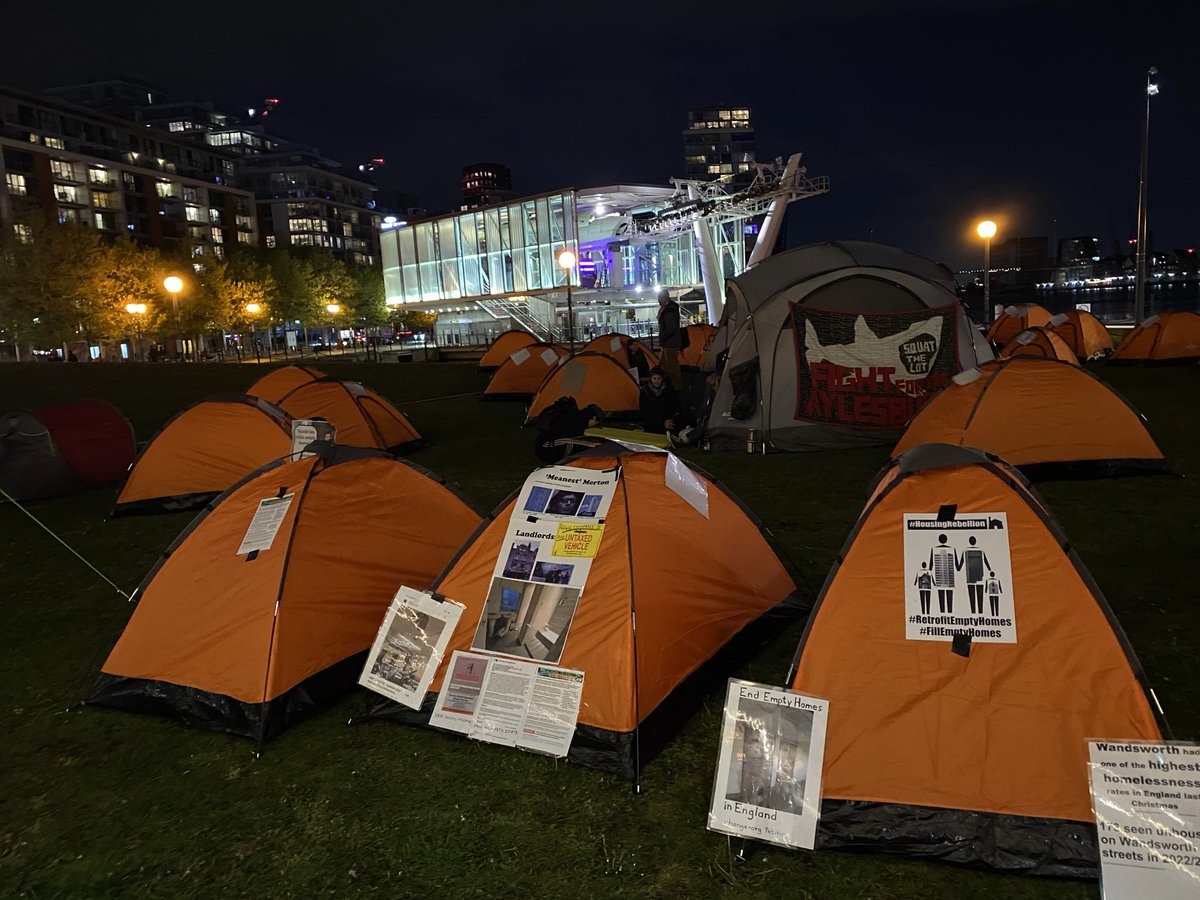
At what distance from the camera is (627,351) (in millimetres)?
17562

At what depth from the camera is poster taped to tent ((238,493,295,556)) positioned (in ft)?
15.4

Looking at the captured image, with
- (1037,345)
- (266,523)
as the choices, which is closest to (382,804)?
(266,523)

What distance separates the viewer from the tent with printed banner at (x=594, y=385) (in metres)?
14.4

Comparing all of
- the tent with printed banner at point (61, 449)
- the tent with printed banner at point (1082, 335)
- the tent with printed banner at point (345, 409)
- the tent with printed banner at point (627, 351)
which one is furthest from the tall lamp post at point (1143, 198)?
the tent with printed banner at point (61, 449)

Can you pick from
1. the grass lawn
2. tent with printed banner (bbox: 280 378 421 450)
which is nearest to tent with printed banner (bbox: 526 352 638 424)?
tent with printed banner (bbox: 280 378 421 450)

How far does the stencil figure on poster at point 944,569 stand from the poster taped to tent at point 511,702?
70.4 inches

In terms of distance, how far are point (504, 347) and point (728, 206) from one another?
74.4ft

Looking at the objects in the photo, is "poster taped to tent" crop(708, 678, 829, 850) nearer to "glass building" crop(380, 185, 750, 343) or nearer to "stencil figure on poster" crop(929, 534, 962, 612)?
"stencil figure on poster" crop(929, 534, 962, 612)

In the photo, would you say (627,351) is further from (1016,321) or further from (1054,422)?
(1016,321)

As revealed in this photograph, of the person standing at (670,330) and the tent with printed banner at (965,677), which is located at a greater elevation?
the person standing at (670,330)

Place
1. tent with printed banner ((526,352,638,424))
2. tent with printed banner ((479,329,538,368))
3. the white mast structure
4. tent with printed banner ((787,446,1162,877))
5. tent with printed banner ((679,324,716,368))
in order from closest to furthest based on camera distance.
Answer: tent with printed banner ((787,446,1162,877)) < tent with printed banner ((526,352,638,424)) < tent with printed banner ((679,324,716,368)) < tent with printed banner ((479,329,538,368)) < the white mast structure

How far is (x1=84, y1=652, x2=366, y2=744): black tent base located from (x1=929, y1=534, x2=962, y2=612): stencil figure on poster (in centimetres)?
337

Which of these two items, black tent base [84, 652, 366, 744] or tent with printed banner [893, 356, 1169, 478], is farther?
tent with printed banner [893, 356, 1169, 478]

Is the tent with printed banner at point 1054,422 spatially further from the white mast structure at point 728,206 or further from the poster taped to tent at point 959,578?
the white mast structure at point 728,206
